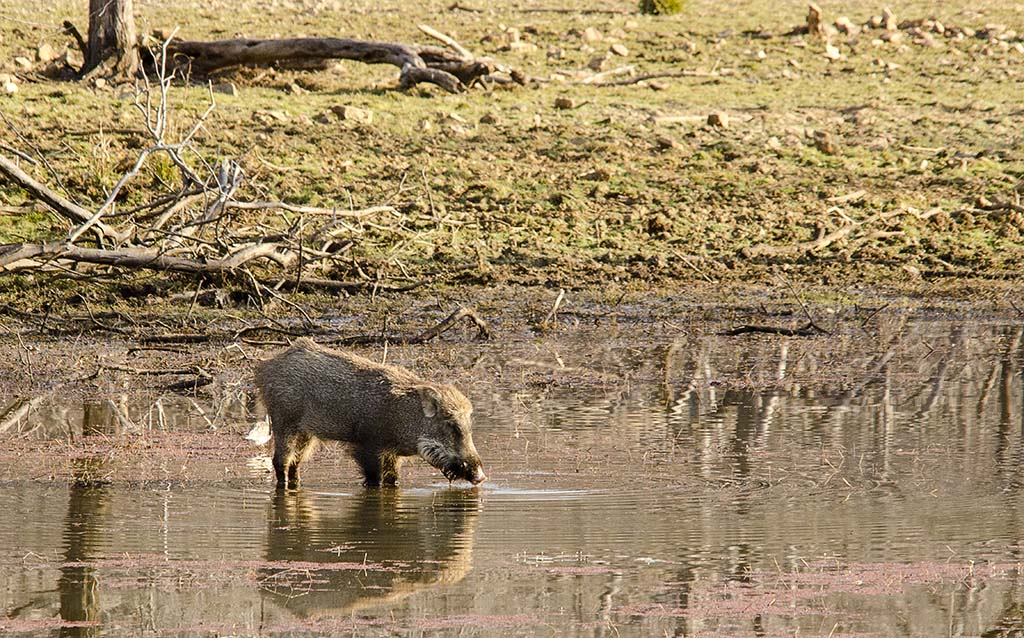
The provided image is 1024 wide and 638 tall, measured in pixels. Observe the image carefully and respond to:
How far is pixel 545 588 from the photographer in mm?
6316

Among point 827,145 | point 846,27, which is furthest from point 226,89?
point 846,27

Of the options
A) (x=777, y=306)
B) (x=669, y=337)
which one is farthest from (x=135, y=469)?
(x=777, y=306)

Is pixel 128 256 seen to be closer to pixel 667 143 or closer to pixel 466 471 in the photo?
pixel 466 471

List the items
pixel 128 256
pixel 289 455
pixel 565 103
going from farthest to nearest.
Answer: pixel 565 103 < pixel 128 256 < pixel 289 455

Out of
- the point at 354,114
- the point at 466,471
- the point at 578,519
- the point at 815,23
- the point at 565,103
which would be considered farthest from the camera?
the point at 815,23

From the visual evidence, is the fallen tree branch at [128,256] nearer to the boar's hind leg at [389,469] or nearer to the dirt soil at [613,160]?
the dirt soil at [613,160]

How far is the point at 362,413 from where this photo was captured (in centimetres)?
905

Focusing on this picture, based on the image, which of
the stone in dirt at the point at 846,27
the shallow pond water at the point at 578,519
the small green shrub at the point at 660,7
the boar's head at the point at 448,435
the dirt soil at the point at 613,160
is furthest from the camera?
the small green shrub at the point at 660,7

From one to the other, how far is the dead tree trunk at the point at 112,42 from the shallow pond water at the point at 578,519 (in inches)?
438

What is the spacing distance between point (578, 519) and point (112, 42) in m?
15.7

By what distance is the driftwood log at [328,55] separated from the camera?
21500 mm

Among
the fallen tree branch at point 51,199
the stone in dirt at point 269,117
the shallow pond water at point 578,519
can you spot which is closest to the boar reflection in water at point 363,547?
the shallow pond water at point 578,519

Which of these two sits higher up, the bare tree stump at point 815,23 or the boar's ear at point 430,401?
the bare tree stump at point 815,23

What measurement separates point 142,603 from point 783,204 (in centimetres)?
1250
